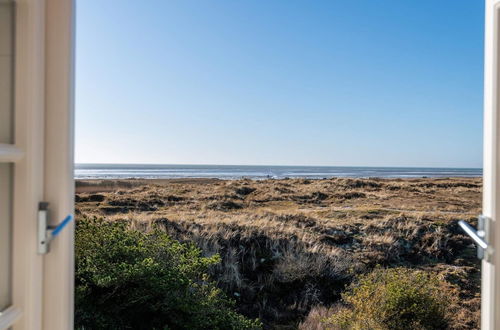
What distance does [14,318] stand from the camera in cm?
56

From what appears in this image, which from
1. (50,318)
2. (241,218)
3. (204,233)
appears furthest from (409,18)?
(50,318)

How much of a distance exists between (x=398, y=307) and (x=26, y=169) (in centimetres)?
243

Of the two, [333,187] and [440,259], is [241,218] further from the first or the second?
[333,187]

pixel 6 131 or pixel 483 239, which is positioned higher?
pixel 6 131

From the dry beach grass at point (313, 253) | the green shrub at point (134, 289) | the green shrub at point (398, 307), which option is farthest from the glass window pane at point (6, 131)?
the dry beach grass at point (313, 253)

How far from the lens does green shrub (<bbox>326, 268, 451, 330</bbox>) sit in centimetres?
226

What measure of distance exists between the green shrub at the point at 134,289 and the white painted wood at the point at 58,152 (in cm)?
127

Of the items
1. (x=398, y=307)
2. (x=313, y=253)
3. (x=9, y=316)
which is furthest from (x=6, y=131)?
(x=313, y=253)

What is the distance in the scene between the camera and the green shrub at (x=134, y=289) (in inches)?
72.6

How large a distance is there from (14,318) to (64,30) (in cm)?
53

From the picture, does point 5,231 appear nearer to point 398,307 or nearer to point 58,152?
point 58,152

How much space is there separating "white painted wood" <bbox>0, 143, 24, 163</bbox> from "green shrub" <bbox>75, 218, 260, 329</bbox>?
142 centimetres

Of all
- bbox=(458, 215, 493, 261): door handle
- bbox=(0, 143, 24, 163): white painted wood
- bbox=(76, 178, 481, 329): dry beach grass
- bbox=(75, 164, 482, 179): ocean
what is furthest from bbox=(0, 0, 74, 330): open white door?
bbox=(75, 164, 482, 179): ocean

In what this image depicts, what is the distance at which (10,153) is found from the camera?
55 centimetres
